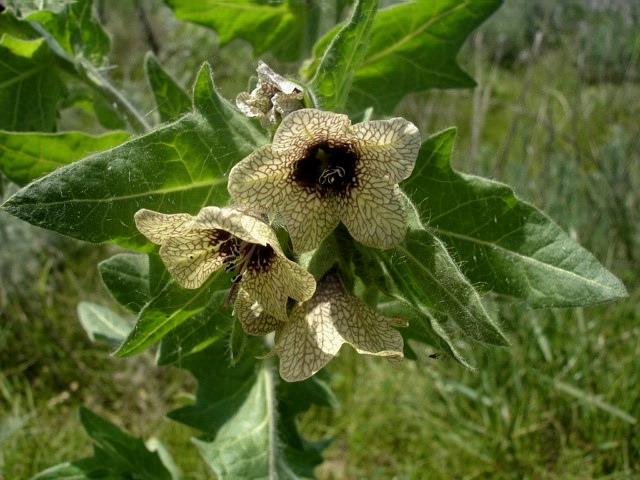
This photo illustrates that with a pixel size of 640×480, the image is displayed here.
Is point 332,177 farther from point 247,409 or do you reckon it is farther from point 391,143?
point 247,409

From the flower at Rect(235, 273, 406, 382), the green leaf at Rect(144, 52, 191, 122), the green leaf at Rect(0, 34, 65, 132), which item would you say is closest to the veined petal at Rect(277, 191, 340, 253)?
the flower at Rect(235, 273, 406, 382)

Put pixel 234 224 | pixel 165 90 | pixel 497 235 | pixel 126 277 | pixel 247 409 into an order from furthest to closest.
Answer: pixel 247 409
pixel 165 90
pixel 126 277
pixel 497 235
pixel 234 224

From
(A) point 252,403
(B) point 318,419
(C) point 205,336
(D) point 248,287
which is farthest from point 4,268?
(D) point 248,287

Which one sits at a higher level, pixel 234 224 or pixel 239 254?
pixel 234 224

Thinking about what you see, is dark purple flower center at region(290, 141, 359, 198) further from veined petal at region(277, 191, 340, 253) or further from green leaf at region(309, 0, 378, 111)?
green leaf at region(309, 0, 378, 111)

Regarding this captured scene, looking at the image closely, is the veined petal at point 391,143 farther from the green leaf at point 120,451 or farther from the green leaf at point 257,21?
the green leaf at point 120,451

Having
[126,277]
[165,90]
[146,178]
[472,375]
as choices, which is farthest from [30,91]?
[472,375]

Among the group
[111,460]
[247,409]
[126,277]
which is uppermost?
[126,277]

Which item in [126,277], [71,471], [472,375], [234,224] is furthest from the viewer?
[472,375]
